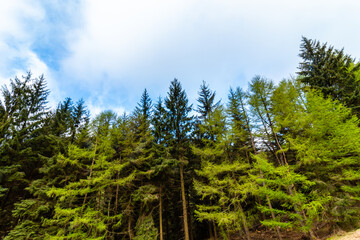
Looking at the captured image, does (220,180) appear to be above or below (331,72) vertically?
below

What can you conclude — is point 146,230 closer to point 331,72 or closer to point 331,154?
point 331,154

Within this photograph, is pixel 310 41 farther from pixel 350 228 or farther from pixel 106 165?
pixel 106 165

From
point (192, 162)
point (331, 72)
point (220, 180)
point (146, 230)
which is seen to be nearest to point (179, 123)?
point (192, 162)

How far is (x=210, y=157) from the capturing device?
11859 mm

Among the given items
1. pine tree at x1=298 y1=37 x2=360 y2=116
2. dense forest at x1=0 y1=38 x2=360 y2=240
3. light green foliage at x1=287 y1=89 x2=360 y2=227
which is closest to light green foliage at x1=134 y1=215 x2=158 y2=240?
dense forest at x1=0 y1=38 x2=360 y2=240

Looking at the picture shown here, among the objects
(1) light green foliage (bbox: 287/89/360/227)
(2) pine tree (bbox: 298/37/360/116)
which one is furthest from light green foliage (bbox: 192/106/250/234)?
(2) pine tree (bbox: 298/37/360/116)

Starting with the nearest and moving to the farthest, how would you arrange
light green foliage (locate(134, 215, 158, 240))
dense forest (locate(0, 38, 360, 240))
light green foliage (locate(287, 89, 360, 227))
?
light green foliage (locate(287, 89, 360, 227)), dense forest (locate(0, 38, 360, 240)), light green foliage (locate(134, 215, 158, 240))

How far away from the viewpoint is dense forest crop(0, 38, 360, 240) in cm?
967

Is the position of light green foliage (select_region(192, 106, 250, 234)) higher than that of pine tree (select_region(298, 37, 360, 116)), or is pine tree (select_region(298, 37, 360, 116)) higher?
pine tree (select_region(298, 37, 360, 116))

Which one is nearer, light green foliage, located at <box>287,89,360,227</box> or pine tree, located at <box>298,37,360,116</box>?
light green foliage, located at <box>287,89,360,227</box>

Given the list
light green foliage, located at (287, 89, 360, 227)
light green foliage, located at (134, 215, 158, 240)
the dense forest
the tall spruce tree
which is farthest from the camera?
the tall spruce tree

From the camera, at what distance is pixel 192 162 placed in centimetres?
1487

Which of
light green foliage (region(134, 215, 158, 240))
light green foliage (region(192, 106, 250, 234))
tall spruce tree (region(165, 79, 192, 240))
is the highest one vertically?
tall spruce tree (region(165, 79, 192, 240))

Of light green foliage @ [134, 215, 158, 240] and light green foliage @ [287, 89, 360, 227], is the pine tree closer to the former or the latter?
light green foliage @ [287, 89, 360, 227]
